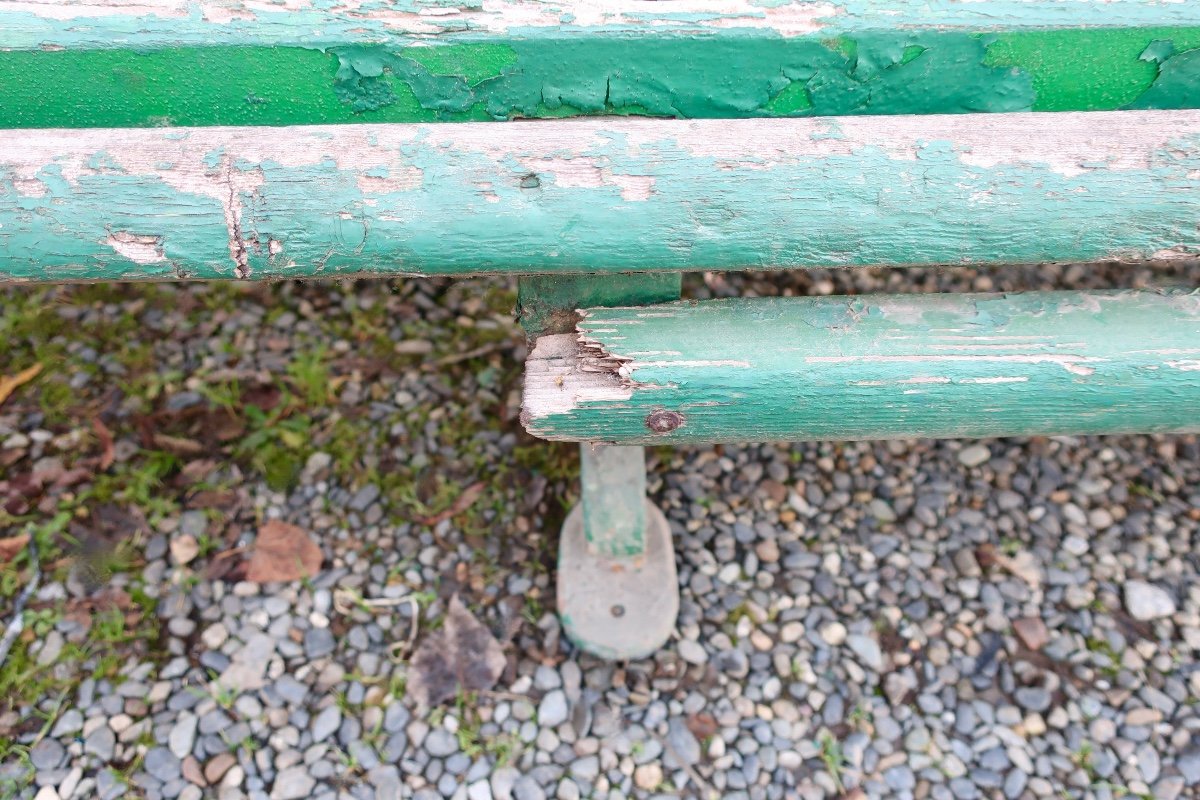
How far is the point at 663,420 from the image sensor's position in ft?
4.87

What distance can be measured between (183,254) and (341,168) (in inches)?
10.0

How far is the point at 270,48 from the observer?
57.3 inches

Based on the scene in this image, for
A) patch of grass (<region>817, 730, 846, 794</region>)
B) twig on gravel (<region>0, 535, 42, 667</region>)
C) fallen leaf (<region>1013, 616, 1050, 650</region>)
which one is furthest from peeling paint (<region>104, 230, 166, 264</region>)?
fallen leaf (<region>1013, 616, 1050, 650</region>)

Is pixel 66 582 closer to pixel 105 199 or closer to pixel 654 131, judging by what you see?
pixel 105 199

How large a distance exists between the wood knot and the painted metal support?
43 cm

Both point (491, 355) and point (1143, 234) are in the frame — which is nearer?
point (1143, 234)

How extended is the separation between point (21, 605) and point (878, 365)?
2.05 m

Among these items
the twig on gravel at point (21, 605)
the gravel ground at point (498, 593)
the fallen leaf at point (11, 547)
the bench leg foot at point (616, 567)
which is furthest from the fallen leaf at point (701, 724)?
the fallen leaf at point (11, 547)

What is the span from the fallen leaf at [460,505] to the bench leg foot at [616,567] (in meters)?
0.28

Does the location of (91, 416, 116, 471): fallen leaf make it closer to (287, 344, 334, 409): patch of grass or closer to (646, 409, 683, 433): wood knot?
(287, 344, 334, 409): patch of grass

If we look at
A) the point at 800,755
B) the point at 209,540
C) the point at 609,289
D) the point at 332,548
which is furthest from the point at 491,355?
the point at 800,755

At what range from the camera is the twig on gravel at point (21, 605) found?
215 cm

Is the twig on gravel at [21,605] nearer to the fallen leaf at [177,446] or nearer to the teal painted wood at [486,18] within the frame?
the fallen leaf at [177,446]

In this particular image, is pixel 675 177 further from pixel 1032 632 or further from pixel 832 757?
pixel 1032 632
